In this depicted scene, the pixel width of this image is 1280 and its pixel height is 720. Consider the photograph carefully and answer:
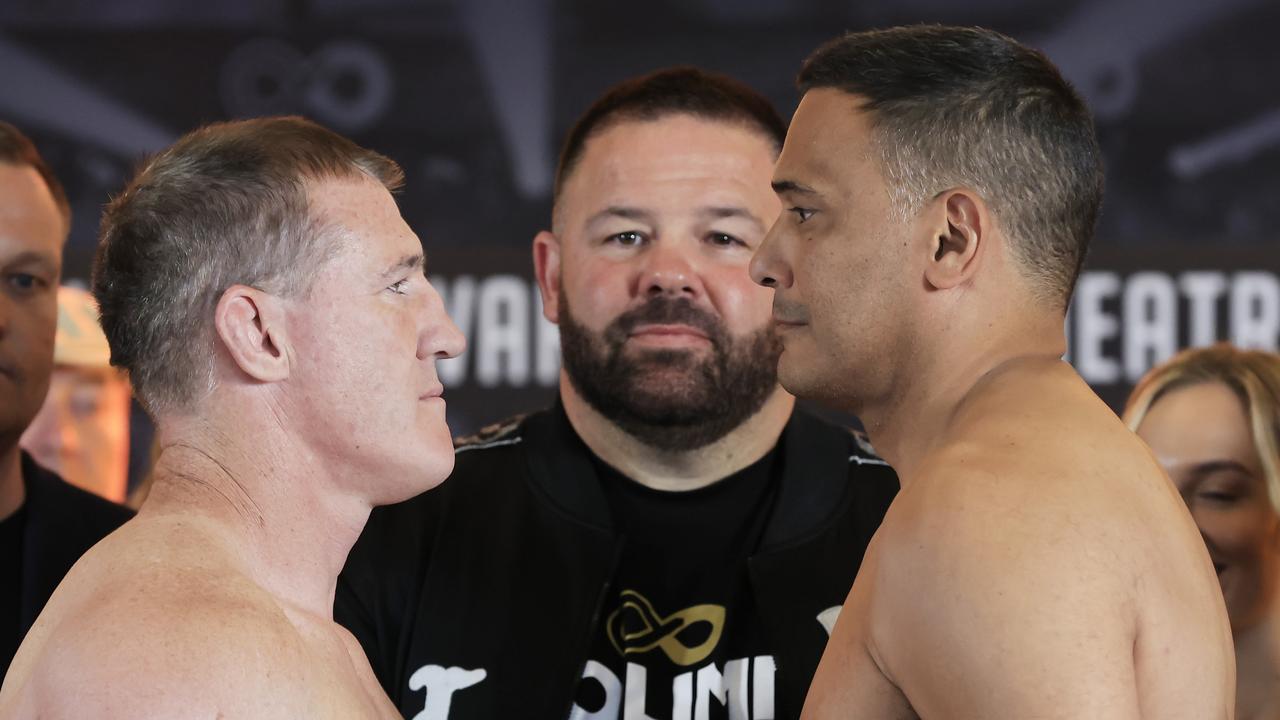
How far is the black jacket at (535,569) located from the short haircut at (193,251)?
2.24ft

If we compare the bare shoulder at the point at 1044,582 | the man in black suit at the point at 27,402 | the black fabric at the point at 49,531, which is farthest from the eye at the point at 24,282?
the bare shoulder at the point at 1044,582

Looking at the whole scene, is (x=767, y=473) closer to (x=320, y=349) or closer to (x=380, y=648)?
(x=380, y=648)

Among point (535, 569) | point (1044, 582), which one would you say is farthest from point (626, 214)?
point (1044, 582)

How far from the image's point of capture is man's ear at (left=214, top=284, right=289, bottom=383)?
55.7 inches

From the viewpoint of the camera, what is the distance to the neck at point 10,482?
232cm

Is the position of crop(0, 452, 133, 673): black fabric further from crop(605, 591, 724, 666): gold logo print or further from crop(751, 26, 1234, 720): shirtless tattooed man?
crop(751, 26, 1234, 720): shirtless tattooed man

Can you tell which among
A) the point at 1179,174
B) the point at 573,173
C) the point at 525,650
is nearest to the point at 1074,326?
the point at 1179,174

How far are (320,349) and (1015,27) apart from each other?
2.98m

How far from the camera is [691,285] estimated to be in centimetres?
221

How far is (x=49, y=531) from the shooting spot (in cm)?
231

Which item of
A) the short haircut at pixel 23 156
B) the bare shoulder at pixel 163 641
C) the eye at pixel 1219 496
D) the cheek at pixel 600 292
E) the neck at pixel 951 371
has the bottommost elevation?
the bare shoulder at pixel 163 641

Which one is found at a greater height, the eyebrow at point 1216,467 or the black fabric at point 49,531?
the eyebrow at point 1216,467

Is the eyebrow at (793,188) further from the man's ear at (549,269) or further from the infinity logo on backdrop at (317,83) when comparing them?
the infinity logo on backdrop at (317,83)

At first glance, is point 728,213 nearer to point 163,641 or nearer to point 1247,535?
point 1247,535
